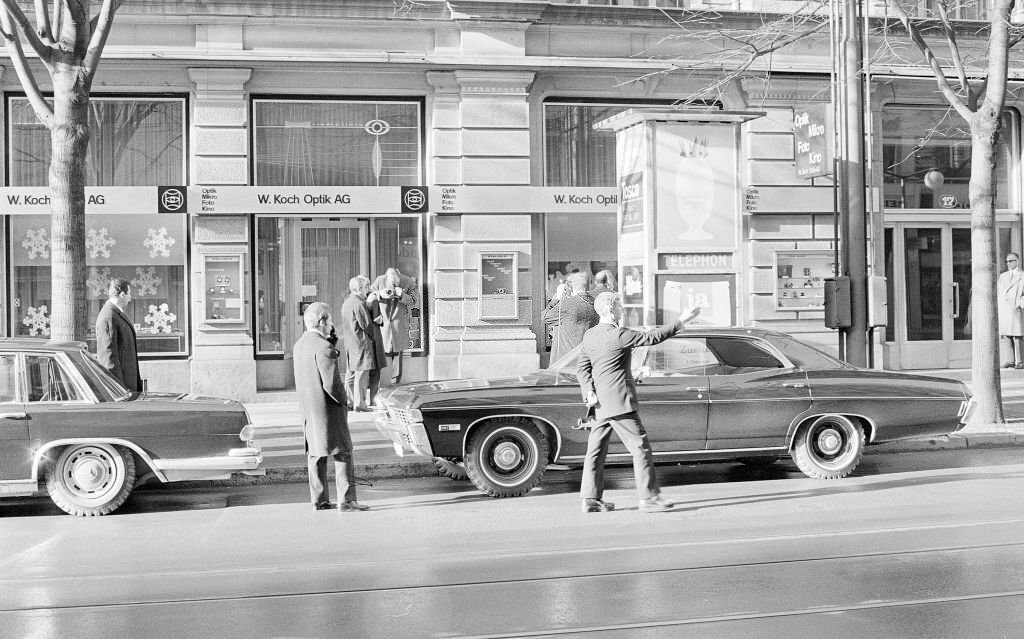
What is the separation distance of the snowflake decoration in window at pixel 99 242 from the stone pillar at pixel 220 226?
4.12 feet

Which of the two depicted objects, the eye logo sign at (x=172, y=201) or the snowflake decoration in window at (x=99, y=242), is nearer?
the eye logo sign at (x=172, y=201)

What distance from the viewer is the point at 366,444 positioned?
13.0m

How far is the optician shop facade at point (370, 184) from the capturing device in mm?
17453

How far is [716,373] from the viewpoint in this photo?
35.0 feet

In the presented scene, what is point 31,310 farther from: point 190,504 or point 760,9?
point 760,9

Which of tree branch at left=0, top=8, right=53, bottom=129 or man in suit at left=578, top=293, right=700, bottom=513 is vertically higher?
tree branch at left=0, top=8, right=53, bottom=129

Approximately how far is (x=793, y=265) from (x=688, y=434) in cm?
937

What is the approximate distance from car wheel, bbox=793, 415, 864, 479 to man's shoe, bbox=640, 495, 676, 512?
2.12 meters

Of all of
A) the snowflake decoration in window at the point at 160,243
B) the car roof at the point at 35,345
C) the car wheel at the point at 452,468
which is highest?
the snowflake decoration in window at the point at 160,243

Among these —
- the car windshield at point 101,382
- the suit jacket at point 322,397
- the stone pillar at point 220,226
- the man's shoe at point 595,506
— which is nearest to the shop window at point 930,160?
the stone pillar at point 220,226

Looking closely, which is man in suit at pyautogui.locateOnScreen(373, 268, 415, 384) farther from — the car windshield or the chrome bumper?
the car windshield

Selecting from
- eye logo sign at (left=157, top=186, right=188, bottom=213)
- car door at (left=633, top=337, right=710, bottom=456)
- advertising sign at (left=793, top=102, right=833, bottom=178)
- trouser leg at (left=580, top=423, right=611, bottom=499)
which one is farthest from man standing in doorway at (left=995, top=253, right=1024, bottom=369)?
eye logo sign at (left=157, top=186, right=188, bottom=213)

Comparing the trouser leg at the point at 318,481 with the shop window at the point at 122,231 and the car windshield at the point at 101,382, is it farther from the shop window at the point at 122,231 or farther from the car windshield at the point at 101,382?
the shop window at the point at 122,231

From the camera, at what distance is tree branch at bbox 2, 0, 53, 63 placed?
37.3 ft
